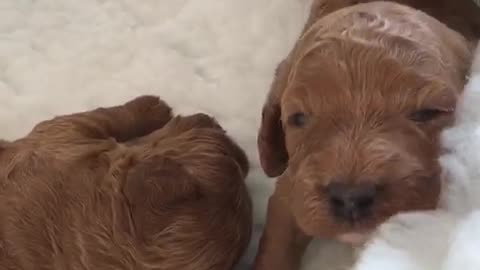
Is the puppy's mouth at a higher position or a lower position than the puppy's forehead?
lower

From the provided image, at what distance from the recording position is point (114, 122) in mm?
1472

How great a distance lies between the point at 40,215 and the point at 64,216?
0.03m

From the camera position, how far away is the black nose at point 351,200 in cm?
112

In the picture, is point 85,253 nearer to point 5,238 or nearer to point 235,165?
point 5,238

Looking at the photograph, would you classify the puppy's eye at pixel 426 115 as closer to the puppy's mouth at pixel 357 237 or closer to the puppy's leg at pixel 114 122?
the puppy's mouth at pixel 357 237

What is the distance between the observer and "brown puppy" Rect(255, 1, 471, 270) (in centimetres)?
113

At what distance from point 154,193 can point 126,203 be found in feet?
0.12

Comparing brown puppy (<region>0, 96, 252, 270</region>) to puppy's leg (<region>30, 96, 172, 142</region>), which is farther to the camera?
puppy's leg (<region>30, 96, 172, 142</region>)

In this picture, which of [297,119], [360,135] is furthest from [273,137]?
[360,135]

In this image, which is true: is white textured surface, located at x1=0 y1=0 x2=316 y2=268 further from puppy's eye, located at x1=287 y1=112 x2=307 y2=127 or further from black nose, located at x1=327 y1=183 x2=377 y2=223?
black nose, located at x1=327 y1=183 x2=377 y2=223

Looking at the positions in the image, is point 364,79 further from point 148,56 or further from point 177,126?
point 148,56

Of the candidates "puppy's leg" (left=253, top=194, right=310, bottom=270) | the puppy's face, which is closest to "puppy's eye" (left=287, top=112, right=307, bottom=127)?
the puppy's face

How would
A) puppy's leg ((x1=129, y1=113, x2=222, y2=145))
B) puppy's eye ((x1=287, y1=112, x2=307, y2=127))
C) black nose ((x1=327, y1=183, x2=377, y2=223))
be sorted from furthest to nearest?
puppy's leg ((x1=129, y1=113, x2=222, y2=145)), puppy's eye ((x1=287, y1=112, x2=307, y2=127)), black nose ((x1=327, y1=183, x2=377, y2=223))

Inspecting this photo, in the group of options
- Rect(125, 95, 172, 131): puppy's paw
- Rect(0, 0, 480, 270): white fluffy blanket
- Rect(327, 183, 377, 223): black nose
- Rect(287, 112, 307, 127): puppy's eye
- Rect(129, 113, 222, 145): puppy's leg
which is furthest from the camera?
Rect(0, 0, 480, 270): white fluffy blanket
